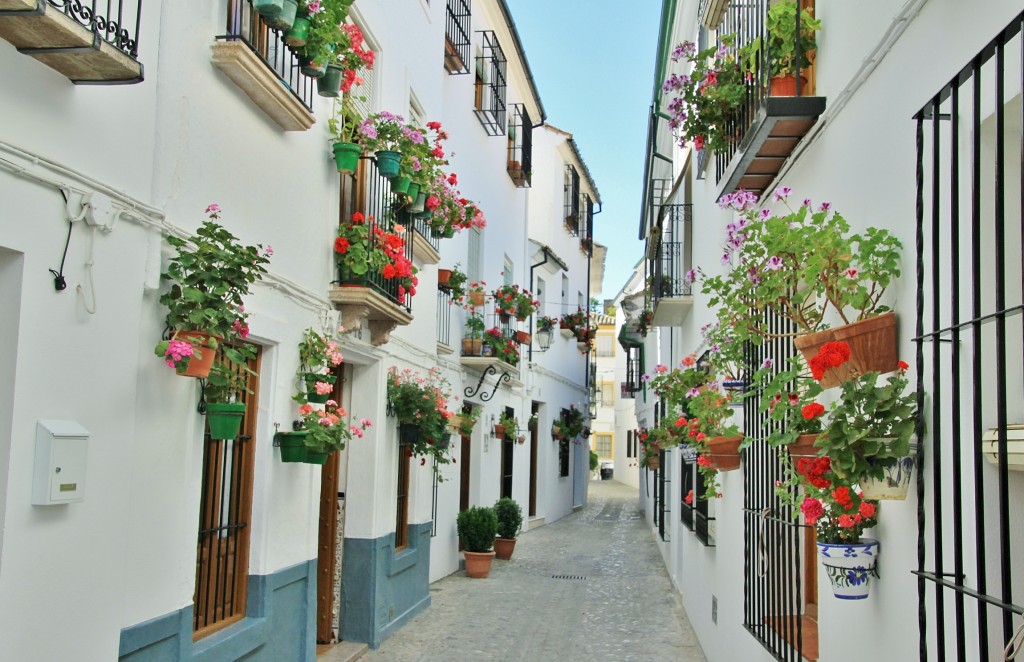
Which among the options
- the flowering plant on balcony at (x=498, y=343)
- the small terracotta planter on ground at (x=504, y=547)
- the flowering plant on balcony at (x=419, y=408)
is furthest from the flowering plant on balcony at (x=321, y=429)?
the small terracotta planter on ground at (x=504, y=547)

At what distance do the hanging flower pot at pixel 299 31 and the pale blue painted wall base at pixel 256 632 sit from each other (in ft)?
11.7

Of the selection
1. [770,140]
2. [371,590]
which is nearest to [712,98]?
[770,140]

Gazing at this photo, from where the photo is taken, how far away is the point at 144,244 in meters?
4.67

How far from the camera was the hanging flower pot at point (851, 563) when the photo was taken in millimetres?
→ 3816

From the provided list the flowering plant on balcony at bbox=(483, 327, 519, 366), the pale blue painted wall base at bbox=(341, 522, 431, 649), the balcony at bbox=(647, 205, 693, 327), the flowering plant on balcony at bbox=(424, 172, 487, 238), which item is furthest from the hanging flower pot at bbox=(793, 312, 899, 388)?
the flowering plant on balcony at bbox=(483, 327, 519, 366)

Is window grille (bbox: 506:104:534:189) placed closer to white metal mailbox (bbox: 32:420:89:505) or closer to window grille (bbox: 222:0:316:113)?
window grille (bbox: 222:0:316:113)

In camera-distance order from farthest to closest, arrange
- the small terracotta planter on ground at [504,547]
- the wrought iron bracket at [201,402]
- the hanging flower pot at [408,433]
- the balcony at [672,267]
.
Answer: the small terracotta planter on ground at [504,547]
the balcony at [672,267]
the hanging flower pot at [408,433]
the wrought iron bracket at [201,402]

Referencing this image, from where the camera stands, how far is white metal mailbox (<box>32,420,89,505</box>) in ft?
12.6

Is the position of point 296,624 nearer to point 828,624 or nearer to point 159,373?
point 159,373

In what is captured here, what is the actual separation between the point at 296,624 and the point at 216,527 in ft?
4.63

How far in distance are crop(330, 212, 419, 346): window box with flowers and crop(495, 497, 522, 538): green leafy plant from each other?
730 cm

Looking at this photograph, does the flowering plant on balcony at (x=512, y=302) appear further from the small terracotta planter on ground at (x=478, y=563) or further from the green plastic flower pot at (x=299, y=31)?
the green plastic flower pot at (x=299, y=31)

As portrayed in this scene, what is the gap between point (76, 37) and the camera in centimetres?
355

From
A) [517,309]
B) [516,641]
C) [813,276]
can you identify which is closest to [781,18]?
[813,276]
